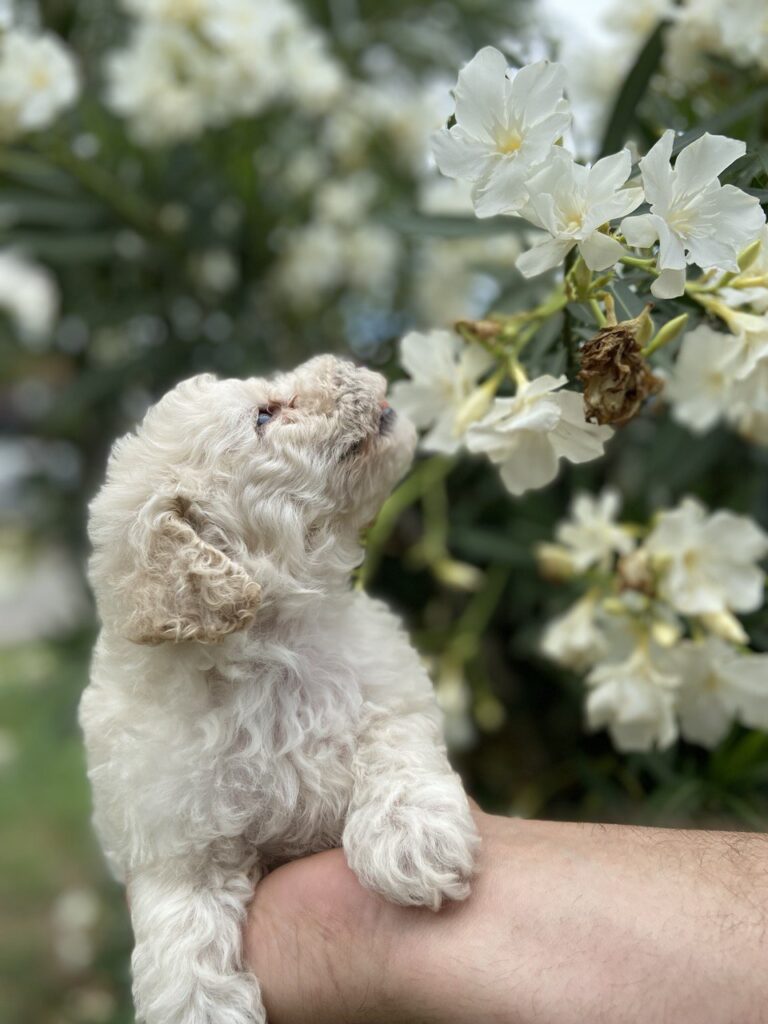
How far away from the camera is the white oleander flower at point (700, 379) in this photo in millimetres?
846

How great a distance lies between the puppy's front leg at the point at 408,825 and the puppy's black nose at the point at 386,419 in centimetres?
23

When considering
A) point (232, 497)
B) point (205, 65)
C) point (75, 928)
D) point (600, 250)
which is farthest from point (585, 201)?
point (75, 928)

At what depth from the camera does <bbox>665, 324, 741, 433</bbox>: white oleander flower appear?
85 cm

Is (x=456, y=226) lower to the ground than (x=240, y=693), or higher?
higher

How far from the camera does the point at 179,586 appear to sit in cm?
64

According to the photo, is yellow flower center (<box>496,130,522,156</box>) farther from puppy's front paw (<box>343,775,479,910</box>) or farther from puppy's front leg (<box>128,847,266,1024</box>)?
puppy's front leg (<box>128,847,266,1024</box>)

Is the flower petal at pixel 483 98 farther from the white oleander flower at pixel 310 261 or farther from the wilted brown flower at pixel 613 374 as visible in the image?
the white oleander flower at pixel 310 261

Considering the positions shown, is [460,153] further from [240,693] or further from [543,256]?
[240,693]

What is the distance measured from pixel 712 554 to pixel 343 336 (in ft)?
3.39

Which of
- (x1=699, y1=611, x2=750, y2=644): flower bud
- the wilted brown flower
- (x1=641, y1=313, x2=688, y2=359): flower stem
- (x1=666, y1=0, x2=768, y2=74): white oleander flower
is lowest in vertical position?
(x1=699, y1=611, x2=750, y2=644): flower bud

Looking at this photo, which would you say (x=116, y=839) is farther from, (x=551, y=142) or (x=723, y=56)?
(x=723, y=56)

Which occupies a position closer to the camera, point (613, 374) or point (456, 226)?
point (613, 374)

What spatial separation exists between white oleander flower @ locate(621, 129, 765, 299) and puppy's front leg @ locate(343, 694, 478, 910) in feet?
1.26

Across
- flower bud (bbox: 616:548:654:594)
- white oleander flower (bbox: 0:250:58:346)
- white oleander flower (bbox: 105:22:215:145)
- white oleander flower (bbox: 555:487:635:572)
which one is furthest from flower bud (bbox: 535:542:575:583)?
white oleander flower (bbox: 0:250:58:346)
